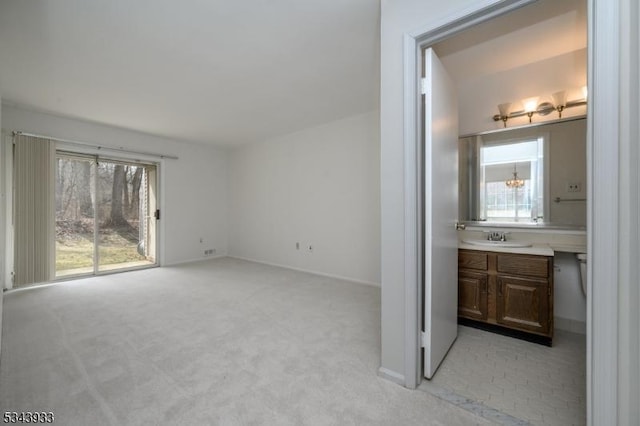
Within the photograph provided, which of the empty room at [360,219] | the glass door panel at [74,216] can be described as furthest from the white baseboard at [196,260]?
the glass door panel at [74,216]

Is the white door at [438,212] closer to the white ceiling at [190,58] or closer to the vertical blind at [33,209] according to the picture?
the white ceiling at [190,58]

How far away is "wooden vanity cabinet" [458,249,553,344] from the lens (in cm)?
202

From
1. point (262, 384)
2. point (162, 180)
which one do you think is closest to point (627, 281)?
point (262, 384)

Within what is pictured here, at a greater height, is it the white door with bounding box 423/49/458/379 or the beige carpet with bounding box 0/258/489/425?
the white door with bounding box 423/49/458/379

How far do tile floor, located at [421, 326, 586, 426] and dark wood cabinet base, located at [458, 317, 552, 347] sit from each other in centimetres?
4

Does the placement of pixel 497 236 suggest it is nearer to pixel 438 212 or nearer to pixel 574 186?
pixel 574 186

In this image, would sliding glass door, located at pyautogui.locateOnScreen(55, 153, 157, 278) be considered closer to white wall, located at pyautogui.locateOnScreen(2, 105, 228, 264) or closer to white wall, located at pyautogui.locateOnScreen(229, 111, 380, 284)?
white wall, located at pyautogui.locateOnScreen(2, 105, 228, 264)

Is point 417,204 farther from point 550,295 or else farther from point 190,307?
point 190,307

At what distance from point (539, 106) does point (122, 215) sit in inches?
243

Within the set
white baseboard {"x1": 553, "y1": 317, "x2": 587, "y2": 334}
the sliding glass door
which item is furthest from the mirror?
the sliding glass door

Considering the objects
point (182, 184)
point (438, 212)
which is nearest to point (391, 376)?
point (438, 212)

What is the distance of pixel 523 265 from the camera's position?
209cm

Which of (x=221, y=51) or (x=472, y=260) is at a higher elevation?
(x=221, y=51)

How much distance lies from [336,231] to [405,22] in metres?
3.06
